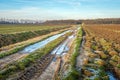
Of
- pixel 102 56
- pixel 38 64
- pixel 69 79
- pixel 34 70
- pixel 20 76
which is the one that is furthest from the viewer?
pixel 102 56

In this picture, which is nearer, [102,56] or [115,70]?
[115,70]

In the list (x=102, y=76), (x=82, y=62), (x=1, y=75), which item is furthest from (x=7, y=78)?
(x=82, y=62)

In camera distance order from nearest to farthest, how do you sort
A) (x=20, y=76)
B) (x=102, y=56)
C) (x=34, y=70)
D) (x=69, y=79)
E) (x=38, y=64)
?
(x=69, y=79) → (x=20, y=76) → (x=34, y=70) → (x=38, y=64) → (x=102, y=56)

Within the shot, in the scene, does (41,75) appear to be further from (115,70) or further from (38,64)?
(115,70)

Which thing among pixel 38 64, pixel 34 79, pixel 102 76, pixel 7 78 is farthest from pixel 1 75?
pixel 102 76

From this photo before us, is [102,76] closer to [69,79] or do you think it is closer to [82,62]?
[69,79]

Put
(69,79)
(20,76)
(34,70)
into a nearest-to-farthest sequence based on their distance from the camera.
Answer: (69,79) → (20,76) → (34,70)

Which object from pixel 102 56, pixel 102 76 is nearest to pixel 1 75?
pixel 102 76

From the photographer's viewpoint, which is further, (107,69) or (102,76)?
(107,69)
